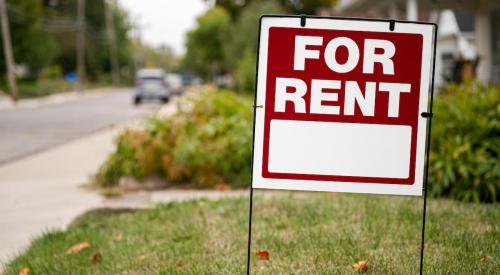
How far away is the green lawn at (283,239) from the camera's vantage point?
13.4 feet

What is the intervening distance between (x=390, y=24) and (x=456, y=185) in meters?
3.71

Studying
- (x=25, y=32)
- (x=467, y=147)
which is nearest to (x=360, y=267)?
(x=467, y=147)

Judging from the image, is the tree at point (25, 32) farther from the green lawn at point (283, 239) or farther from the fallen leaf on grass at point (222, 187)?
the green lawn at point (283, 239)

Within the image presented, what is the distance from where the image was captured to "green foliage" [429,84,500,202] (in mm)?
6414

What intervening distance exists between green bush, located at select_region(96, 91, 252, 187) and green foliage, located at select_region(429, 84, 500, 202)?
2.33 m

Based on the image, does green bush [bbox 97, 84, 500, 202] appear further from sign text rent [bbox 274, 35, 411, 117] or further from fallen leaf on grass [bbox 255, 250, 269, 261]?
sign text rent [bbox 274, 35, 411, 117]

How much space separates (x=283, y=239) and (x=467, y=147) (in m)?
2.72

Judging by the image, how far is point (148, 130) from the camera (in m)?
8.39

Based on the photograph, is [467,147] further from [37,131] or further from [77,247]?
[37,131]

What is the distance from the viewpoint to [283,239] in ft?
15.6

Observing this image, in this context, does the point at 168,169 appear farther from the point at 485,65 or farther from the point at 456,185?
the point at 485,65

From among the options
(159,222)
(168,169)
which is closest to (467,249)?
(159,222)

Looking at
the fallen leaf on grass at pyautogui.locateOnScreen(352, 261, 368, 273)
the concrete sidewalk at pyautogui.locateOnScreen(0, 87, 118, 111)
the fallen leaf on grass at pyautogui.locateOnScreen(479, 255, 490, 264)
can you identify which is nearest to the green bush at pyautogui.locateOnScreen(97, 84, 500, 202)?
the fallen leaf on grass at pyautogui.locateOnScreen(479, 255, 490, 264)

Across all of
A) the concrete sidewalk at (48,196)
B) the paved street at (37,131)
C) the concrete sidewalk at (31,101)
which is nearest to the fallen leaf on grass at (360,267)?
the concrete sidewalk at (48,196)
